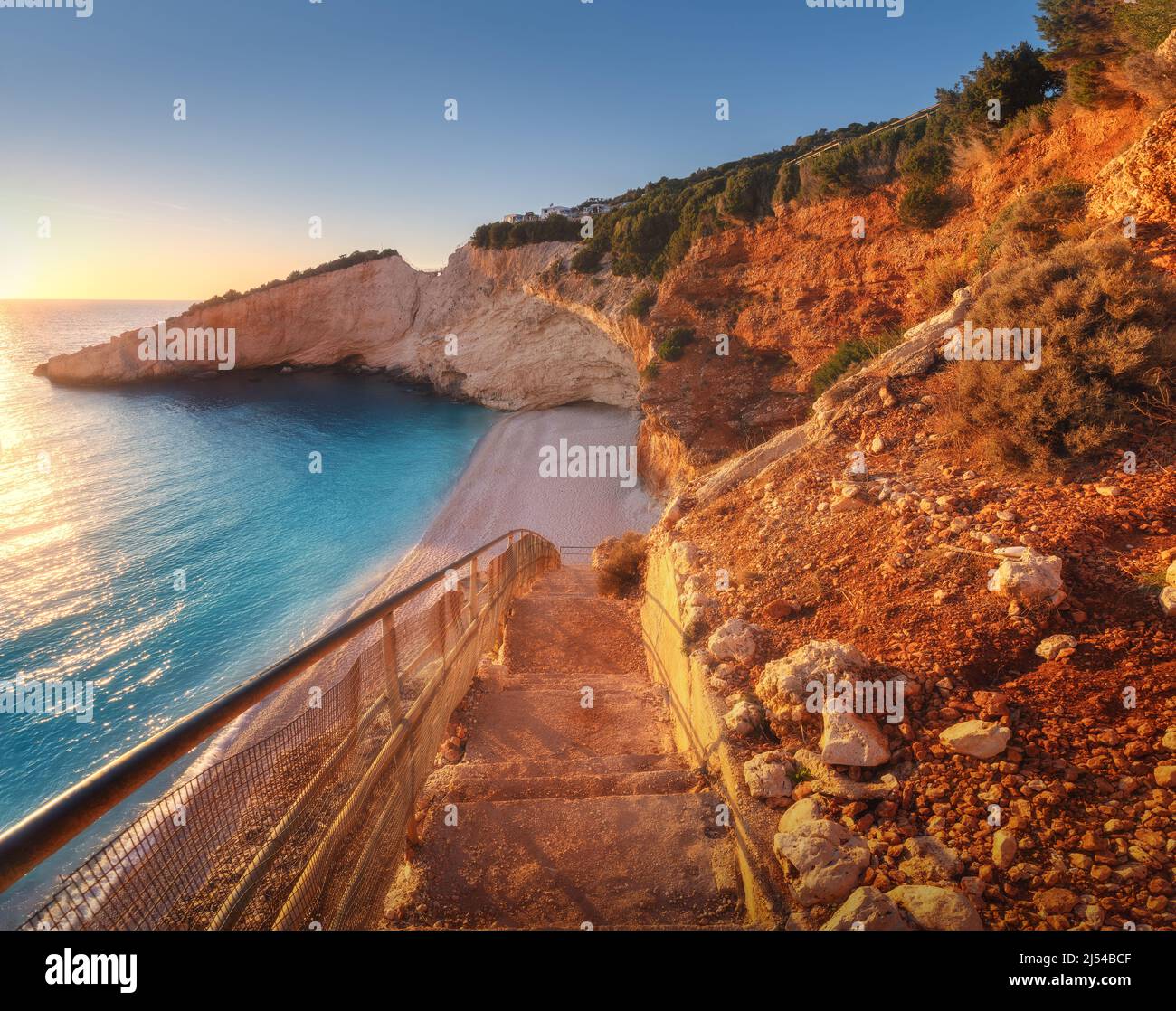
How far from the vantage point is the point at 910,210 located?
1527 cm

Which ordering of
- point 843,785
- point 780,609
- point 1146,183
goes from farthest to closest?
point 1146,183 < point 780,609 < point 843,785

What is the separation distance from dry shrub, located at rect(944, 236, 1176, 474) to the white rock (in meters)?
2.50

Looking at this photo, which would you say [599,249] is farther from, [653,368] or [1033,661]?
[1033,661]

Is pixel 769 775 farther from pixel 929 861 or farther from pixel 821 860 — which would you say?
pixel 929 861

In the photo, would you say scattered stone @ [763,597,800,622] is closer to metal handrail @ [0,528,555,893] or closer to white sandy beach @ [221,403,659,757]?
metal handrail @ [0,528,555,893]

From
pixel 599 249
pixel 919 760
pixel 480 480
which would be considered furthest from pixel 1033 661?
pixel 599 249

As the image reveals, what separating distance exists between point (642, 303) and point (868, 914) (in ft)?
80.2

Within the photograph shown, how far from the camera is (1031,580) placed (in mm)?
4008

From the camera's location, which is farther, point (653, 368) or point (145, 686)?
point (653, 368)

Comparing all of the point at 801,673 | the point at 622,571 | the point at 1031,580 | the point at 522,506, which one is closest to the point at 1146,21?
the point at 1031,580

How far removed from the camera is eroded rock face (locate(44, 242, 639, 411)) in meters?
33.8

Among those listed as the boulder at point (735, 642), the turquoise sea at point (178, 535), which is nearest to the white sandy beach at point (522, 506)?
the turquoise sea at point (178, 535)

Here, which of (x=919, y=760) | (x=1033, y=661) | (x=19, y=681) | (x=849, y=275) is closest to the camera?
(x=919, y=760)
